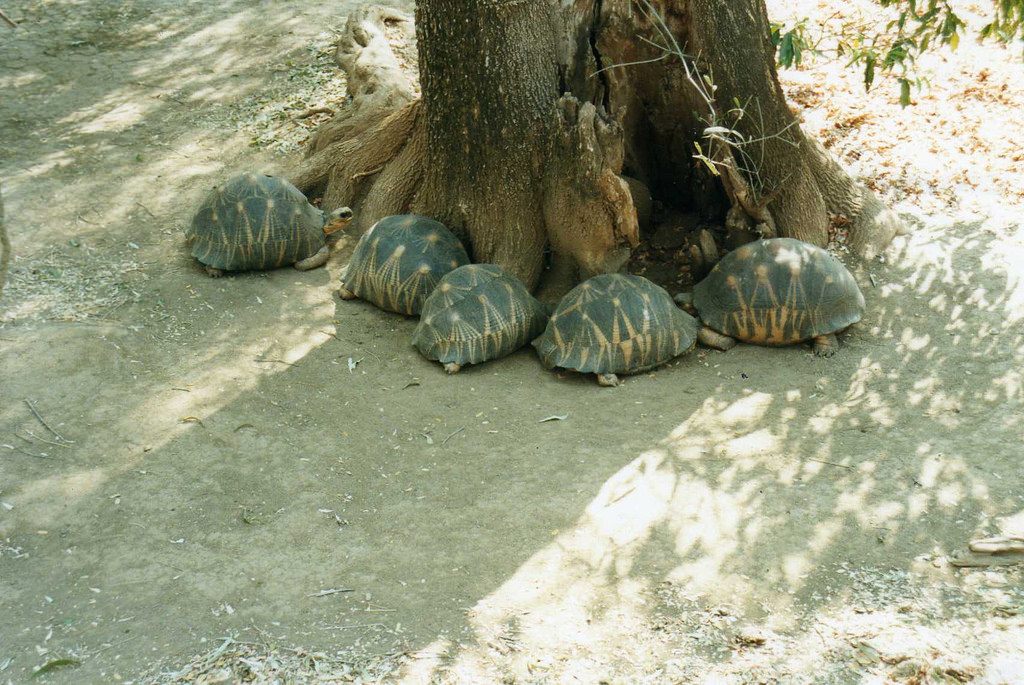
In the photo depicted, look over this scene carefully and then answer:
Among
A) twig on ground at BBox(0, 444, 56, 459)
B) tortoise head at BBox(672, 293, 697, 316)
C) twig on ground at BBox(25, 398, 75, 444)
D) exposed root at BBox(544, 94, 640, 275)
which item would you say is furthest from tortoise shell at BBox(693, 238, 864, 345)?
twig on ground at BBox(0, 444, 56, 459)

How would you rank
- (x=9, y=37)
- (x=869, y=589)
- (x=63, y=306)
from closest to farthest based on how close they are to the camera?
1. (x=869, y=589)
2. (x=63, y=306)
3. (x=9, y=37)

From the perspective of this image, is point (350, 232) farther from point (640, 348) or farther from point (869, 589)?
point (869, 589)

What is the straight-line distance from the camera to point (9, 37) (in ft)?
37.3

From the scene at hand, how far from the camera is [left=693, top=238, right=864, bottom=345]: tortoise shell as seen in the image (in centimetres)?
660

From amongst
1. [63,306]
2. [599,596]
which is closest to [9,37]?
[63,306]

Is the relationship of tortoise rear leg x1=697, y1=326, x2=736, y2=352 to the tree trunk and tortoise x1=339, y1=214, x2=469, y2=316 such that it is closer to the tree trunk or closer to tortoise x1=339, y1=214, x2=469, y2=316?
the tree trunk

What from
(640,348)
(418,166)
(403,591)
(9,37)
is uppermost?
(9,37)

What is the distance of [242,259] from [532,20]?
2860mm

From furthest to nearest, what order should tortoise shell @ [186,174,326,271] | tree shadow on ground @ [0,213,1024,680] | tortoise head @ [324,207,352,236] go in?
1. tortoise head @ [324,207,352,236]
2. tortoise shell @ [186,174,326,271]
3. tree shadow on ground @ [0,213,1024,680]

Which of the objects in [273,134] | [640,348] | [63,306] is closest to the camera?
[640,348]

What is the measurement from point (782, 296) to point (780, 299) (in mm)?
25

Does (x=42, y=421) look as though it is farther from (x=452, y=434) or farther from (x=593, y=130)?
(x=593, y=130)

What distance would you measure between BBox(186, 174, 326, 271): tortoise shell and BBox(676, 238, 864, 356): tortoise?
3.21m

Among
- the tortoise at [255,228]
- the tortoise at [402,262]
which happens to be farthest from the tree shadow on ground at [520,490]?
the tortoise at [255,228]
